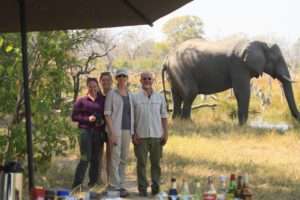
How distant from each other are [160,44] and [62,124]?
71578mm

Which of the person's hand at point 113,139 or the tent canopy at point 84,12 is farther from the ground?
the tent canopy at point 84,12

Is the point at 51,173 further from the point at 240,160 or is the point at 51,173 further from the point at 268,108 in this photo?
the point at 268,108

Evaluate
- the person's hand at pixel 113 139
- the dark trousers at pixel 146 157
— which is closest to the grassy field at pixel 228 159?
the dark trousers at pixel 146 157

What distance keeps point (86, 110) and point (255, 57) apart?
9.56m

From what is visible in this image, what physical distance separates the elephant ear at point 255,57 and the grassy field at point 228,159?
1.78 metres

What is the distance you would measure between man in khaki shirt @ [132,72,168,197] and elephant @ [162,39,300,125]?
936cm

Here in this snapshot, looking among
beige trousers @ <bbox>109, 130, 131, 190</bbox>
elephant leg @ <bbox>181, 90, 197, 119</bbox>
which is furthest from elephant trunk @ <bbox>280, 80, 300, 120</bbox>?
beige trousers @ <bbox>109, 130, 131, 190</bbox>

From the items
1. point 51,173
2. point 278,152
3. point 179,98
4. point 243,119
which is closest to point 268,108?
point 179,98

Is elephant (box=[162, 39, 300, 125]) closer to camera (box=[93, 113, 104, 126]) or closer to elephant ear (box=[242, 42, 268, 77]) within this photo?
elephant ear (box=[242, 42, 268, 77])

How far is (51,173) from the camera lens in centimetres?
818

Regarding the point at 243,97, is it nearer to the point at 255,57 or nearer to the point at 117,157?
the point at 255,57

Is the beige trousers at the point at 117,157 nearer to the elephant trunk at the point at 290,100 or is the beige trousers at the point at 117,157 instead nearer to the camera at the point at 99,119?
the camera at the point at 99,119

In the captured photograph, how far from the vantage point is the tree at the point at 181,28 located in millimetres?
78750

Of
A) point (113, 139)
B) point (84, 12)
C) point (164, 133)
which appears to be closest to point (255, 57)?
point (164, 133)
